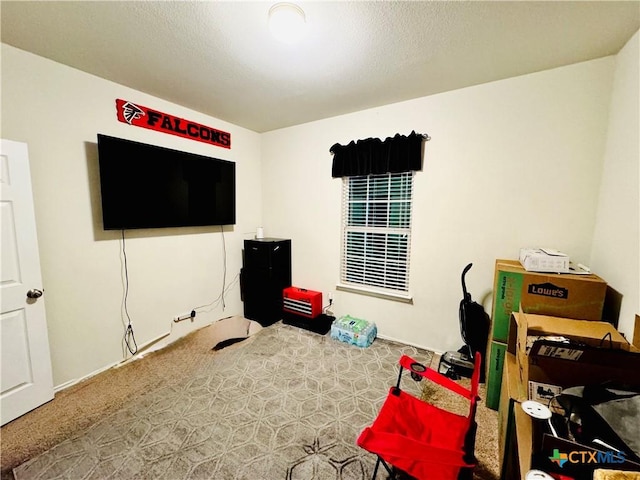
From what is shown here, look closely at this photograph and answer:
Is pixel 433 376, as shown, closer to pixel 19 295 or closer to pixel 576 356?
pixel 576 356

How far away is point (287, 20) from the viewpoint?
4.80 feet

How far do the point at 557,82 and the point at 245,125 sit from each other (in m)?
3.28

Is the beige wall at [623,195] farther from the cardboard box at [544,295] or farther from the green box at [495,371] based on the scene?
the green box at [495,371]

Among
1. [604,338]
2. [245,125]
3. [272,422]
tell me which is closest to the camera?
[604,338]

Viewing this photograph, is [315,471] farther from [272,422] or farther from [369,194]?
[369,194]

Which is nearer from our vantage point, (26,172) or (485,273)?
A: (26,172)

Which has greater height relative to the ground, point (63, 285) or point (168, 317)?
point (63, 285)

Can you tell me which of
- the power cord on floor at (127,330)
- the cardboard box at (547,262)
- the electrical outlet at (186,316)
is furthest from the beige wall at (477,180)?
the power cord on floor at (127,330)

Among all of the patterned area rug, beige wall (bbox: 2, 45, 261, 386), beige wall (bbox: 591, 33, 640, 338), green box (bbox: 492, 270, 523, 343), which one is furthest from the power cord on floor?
beige wall (bbox: 591, 33, 640, 338)

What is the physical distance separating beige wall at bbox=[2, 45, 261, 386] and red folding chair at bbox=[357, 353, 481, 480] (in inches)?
101

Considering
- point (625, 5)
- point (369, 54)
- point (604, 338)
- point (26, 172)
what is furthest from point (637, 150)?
point (26, 172)

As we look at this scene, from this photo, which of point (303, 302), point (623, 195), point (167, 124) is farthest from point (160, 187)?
point (623, 195)

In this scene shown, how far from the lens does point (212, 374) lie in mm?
2375

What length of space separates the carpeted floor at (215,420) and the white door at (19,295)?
8.1 inches
